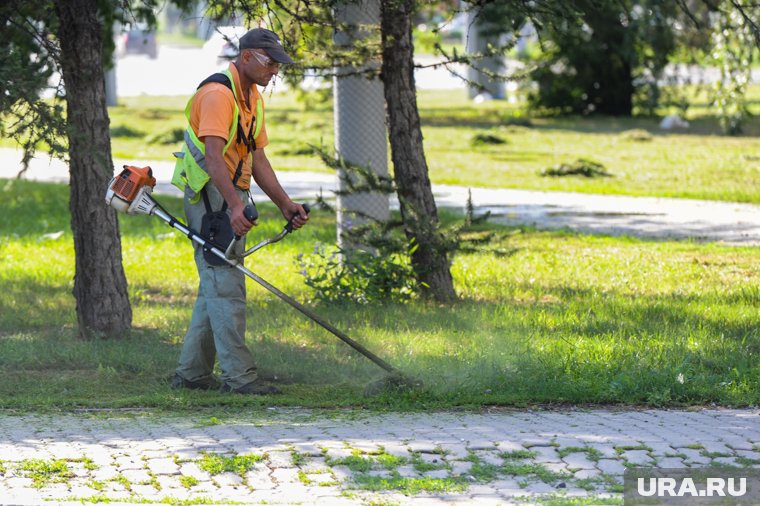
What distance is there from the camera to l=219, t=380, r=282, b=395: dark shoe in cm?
688

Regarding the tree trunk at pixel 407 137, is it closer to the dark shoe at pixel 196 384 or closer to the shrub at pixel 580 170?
the dark shoe at pixel 196 384

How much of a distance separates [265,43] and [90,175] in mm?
2075

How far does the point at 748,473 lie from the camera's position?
16.8ft

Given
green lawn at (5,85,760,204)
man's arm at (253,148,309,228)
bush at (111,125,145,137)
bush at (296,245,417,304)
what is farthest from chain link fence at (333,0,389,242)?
bush at (111,125,145,137)

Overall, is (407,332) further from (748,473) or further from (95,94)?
(748,473)

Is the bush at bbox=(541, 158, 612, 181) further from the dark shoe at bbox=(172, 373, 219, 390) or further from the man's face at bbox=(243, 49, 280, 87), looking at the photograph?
the man's face at bbox=(243, 49, 280, 87)

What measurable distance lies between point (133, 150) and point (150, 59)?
42714 mm

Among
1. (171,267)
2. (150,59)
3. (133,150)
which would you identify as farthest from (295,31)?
(150,59)

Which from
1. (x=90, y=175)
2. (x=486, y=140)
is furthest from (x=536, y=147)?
(x=90, y=175)

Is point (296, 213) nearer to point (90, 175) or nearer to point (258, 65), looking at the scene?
point (258, 65)

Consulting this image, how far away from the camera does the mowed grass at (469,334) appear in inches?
265

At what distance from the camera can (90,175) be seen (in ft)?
26.7

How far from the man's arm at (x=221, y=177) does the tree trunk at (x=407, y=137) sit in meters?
2.69

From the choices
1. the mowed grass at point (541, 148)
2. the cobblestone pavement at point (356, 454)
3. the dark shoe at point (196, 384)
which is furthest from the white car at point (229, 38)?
the mowed grass at point (541, 148)
